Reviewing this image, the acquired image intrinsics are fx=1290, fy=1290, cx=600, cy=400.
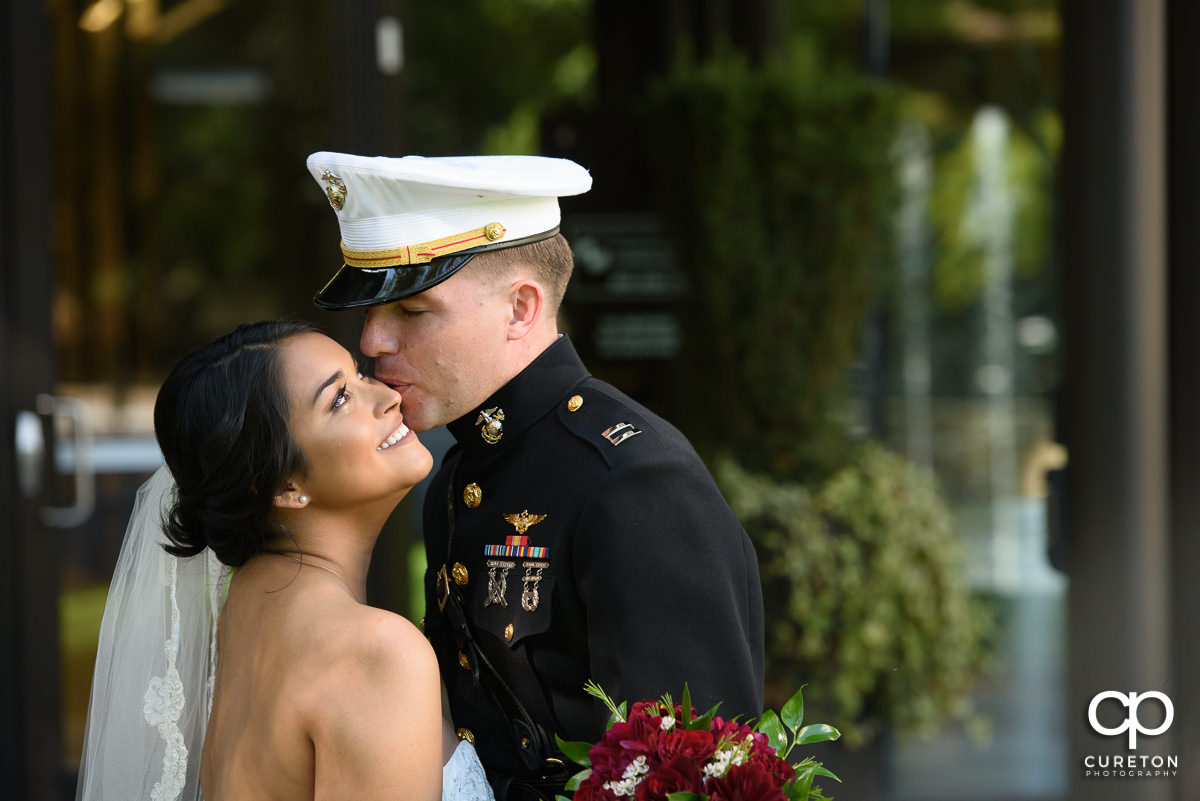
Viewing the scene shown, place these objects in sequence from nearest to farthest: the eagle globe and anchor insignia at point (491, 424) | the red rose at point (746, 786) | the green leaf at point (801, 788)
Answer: the red rose at point (746, 786)
the green leaf at point (801, 788)
the eagle globe and anchor insignia at point (491, 424)

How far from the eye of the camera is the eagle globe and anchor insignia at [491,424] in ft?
5.84

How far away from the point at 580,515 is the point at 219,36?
169 inches

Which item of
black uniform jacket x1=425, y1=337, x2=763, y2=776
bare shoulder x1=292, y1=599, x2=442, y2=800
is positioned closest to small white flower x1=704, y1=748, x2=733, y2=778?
black uniform jacket x1=425, y1=337, x2=763, y2=776

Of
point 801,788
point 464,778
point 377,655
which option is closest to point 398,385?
point 377,655

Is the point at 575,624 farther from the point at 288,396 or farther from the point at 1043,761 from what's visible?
the point at 1043,761

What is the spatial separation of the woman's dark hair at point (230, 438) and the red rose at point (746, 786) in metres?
0.70

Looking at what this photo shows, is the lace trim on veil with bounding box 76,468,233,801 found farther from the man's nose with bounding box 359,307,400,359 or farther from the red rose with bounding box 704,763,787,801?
the red rose with bounding box 704,763,787,801

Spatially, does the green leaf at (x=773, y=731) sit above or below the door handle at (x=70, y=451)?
above

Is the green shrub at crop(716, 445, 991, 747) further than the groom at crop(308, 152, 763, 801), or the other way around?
the green shrub at crop(716, 445, 991, 747)

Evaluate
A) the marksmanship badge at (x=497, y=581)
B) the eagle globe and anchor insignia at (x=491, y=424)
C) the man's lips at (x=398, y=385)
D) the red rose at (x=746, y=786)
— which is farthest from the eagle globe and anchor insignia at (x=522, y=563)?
the red rose at (x=746, y=786)

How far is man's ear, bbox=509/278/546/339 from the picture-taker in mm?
1762

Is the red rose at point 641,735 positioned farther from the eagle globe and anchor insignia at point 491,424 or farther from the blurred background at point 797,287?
the blurred background at point 797,287

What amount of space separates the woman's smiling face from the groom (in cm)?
Result: 6

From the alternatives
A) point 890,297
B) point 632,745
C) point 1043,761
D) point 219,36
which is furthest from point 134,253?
point 632,745
